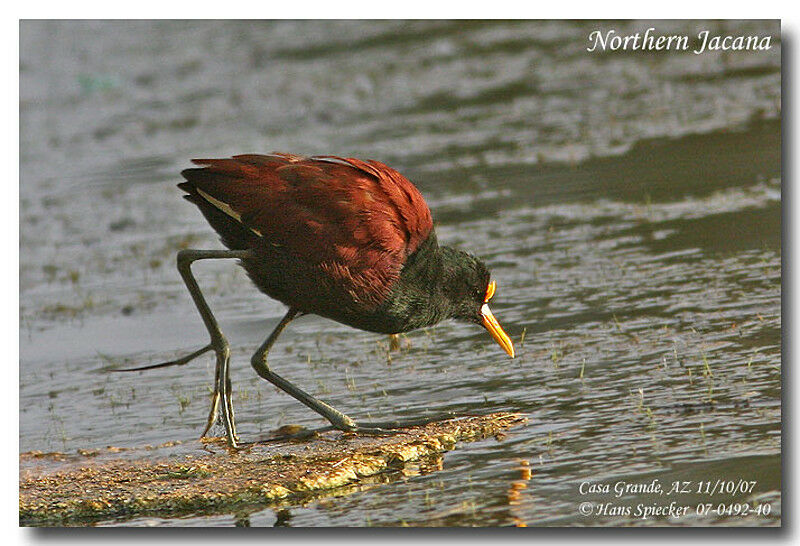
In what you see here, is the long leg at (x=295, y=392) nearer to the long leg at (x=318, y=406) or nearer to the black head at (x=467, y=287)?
the long leg at (x=318, y=406)

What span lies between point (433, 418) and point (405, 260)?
2.63 ft

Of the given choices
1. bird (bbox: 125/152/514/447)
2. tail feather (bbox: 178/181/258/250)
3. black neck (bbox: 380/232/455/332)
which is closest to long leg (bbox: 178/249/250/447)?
bird (bbox: 125/152/514/447)

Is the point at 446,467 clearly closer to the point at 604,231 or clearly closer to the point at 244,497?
the point at 244,497

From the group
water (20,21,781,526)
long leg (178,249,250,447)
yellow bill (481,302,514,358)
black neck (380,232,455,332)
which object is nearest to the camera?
water (20,21,781,526)

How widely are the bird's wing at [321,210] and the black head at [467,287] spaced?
32cm

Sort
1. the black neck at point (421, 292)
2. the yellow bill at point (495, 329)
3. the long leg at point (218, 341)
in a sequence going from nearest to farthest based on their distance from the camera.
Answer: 1. the black neck at point (421, 292)
2. the long leg at point (218, 341)
3. the yellow bill at point (495, 329)

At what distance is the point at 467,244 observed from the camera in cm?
915

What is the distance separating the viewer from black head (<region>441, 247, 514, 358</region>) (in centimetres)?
608

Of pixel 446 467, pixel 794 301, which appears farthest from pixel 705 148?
pixel 446 467

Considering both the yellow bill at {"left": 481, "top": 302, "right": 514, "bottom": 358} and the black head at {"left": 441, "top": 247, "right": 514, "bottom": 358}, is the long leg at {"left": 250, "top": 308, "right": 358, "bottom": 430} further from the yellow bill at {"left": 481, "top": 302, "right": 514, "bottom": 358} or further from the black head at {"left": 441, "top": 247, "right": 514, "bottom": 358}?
the yellow bill at {"left": 481, "top": 302, "right": 514, "bottom": 358}

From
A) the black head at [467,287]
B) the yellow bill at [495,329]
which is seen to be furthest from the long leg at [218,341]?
the yellow bill at [495,329]

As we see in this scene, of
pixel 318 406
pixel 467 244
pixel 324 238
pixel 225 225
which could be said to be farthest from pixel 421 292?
pixel 467 244

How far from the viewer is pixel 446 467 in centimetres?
558

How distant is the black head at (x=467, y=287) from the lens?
6082 mm
